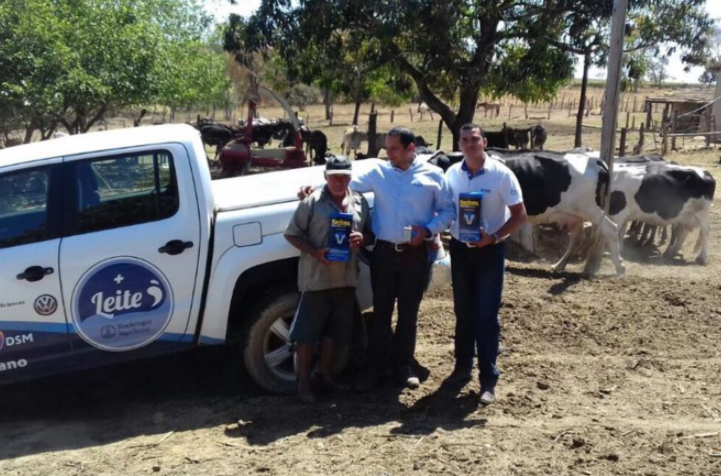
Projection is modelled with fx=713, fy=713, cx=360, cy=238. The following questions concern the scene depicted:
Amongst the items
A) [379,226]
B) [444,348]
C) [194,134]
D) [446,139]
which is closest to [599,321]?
[444,348]

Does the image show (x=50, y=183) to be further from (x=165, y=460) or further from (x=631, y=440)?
(x=631, y=440)

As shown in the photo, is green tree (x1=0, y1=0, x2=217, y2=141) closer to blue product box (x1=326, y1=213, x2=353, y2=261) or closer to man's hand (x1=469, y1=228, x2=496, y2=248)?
blue product box (x1=326, y1=213, x2=353, y2=261)

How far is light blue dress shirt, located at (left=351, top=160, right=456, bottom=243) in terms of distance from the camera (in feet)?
15.8

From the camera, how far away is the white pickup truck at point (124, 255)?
461cm

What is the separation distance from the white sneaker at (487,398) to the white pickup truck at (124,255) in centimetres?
143

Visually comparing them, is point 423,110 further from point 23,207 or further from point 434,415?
point 23,207

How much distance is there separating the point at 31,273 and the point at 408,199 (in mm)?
2485

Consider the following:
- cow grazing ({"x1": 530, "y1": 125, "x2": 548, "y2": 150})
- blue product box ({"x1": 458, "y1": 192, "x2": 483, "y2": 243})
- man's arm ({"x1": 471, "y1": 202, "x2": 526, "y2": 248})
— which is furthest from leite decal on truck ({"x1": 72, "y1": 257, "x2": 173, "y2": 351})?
cow grazing ({"x1": 530, "y1": 125, "x2": 548, "y2": 150})

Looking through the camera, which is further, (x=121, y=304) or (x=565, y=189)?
(x=565, y=189)

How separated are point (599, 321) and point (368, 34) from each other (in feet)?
30.9

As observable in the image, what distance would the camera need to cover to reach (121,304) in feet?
15.4

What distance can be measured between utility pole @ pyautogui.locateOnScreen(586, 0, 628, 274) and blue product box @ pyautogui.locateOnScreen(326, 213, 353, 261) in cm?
562

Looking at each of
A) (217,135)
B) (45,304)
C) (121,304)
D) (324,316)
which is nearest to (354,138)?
(217,135)

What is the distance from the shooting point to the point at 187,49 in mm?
16750
